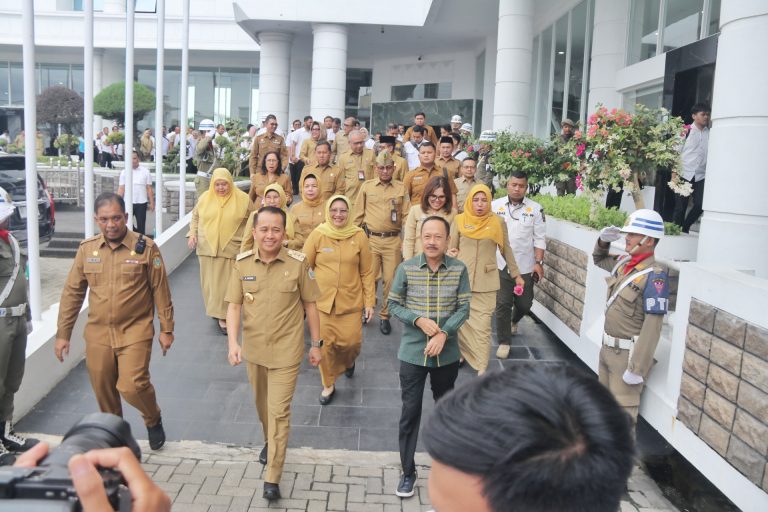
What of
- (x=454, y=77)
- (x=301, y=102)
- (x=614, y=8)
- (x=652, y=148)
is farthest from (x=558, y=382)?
(x=301, y=102)

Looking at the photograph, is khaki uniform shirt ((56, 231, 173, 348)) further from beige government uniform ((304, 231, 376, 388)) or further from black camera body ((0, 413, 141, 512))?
black camera body ((0, 413, 141, 512))

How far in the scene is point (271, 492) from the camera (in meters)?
4.39

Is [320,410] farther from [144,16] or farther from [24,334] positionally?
[144,16]

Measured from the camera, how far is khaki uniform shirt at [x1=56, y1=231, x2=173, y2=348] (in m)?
4.82

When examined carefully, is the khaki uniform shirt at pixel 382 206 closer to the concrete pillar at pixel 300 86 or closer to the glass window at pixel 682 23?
the glass window at pixel 682 23

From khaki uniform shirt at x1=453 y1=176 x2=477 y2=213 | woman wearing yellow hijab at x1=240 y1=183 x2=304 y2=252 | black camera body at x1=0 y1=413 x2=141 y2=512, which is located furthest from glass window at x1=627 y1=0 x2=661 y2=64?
black camera body at x1=0 y1=413 x2=141 y2=512

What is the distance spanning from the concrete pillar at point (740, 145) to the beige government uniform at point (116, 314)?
4148mm

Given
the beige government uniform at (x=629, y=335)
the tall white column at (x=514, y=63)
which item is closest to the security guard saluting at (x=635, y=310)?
the beige government uniform at (x=629, y=335)

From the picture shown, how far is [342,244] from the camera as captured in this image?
6.05 meters

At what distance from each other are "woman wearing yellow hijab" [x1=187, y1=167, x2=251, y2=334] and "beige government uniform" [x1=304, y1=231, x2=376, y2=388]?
5.80 feet

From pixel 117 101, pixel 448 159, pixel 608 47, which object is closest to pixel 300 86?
pixel 117 101

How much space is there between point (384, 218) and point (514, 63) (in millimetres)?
6492

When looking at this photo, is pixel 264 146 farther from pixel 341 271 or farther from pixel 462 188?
pixel 341 271

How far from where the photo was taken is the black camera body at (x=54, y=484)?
3.79 feet
